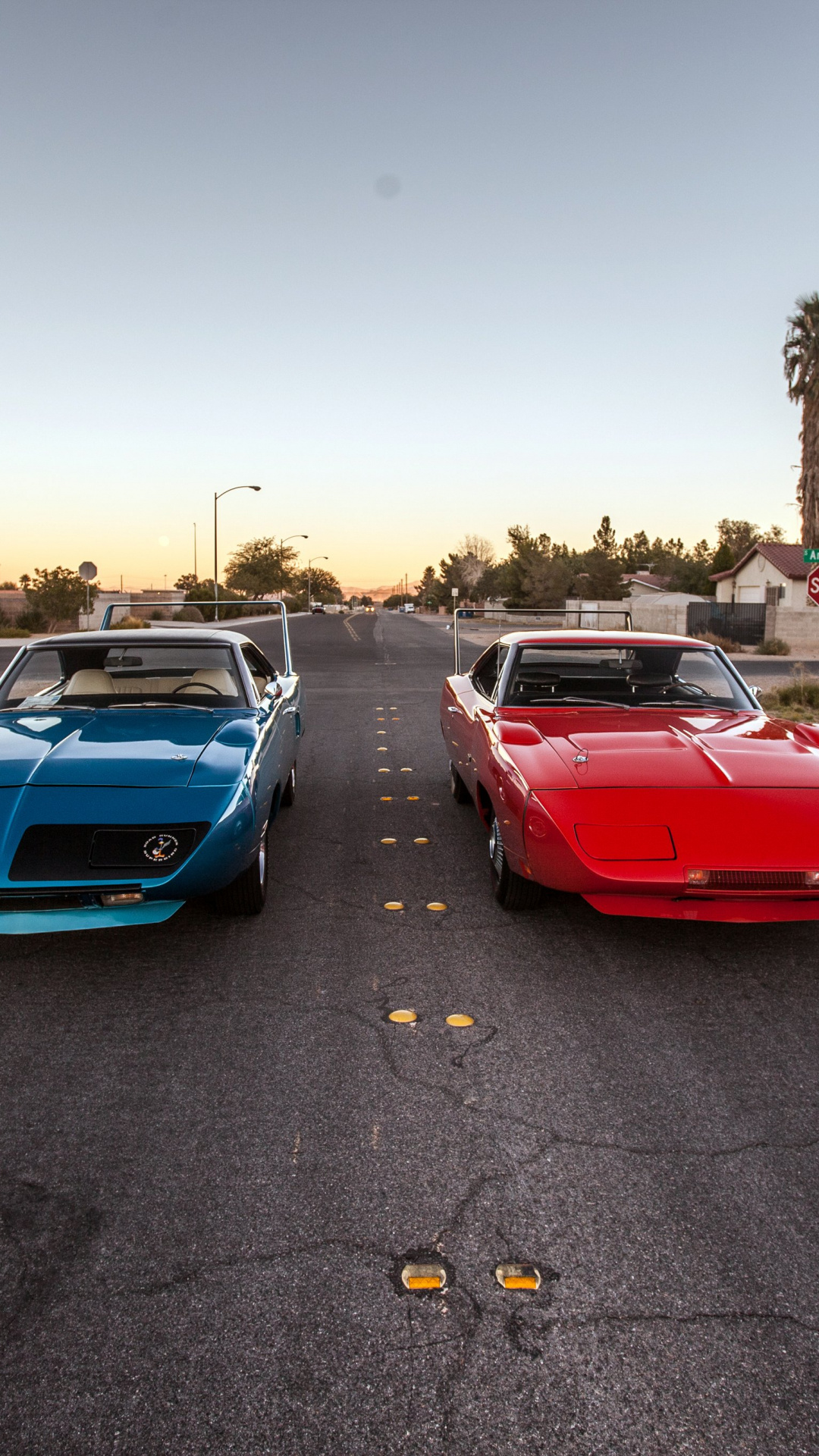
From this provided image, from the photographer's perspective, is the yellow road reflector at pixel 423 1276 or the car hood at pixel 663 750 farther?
the car hood at pixel 663 750

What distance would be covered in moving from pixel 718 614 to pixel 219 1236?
31.6 m

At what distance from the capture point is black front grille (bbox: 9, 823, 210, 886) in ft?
11.1

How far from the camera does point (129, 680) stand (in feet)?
18.5

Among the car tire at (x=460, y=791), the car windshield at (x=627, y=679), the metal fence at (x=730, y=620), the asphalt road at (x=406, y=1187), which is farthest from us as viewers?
the metal fence at (x=730, y=620)

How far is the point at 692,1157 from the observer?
2.50 m

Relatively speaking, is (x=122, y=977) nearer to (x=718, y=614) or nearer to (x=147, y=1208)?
(x=147, y=1208)

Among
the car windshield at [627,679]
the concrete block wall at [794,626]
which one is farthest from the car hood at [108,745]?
the concrete block wall at [794,626]

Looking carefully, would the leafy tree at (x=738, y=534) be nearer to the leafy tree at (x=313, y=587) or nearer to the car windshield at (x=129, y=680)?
the leafy tree at (x=313, y=587)

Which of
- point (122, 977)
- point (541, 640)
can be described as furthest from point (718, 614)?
point (122, 977)

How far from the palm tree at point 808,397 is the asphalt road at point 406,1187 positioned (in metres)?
29.1

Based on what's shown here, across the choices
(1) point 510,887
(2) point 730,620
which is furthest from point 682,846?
(2) point 730,620

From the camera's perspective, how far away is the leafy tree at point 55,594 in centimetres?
3997

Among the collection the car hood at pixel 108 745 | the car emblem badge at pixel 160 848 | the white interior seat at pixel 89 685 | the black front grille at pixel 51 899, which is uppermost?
the white interior seat at pixel 89 685

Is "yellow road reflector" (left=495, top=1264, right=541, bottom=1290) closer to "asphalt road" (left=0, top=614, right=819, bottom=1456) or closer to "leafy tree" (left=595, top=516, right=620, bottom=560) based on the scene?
"asphalt road" (left=0, top=614, right=819, bottom=1456)
